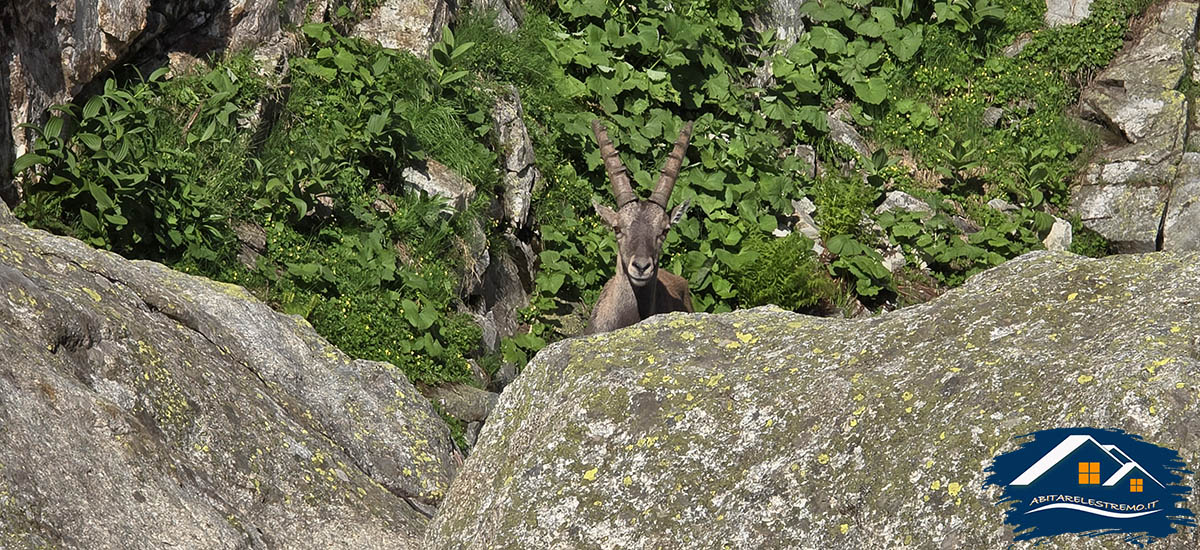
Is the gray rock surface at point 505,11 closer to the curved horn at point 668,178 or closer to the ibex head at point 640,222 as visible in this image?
the ibex head at point 640,222

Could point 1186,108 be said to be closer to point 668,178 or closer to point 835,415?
point 668,178

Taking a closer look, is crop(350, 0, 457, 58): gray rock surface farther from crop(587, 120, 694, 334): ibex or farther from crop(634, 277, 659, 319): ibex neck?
crop(634, 277, 659, 319): ibex neck

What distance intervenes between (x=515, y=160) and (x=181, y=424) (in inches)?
258

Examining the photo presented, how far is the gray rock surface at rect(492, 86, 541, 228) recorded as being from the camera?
1184 cm

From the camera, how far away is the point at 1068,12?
15219 millimetres

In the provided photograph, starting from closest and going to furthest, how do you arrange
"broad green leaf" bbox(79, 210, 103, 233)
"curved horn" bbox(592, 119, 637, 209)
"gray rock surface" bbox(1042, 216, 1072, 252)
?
1. "broad green leaf" bbox(79, 210, 103, 233)
2. "curved horn" bbox(592, 119, 637, 209)
3. "gray rock surface" bbox(1042, 216, 1072, 252)

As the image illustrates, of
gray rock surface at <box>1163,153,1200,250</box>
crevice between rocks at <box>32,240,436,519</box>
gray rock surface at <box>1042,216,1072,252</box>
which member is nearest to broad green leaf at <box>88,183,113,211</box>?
crevice between rocks at <box>32,240,436,519</box>

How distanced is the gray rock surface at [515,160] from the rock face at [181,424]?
15.6ft

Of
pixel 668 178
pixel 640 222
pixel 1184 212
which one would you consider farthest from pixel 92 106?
pixel 1184 212

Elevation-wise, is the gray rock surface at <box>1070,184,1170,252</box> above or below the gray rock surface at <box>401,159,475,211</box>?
above

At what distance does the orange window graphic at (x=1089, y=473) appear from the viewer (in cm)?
454

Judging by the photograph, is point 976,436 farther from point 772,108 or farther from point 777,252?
point 772,108

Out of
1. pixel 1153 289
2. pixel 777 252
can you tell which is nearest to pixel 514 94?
pixel 777 252

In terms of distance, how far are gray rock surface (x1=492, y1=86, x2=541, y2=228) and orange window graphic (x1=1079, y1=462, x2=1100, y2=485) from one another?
7.78m
